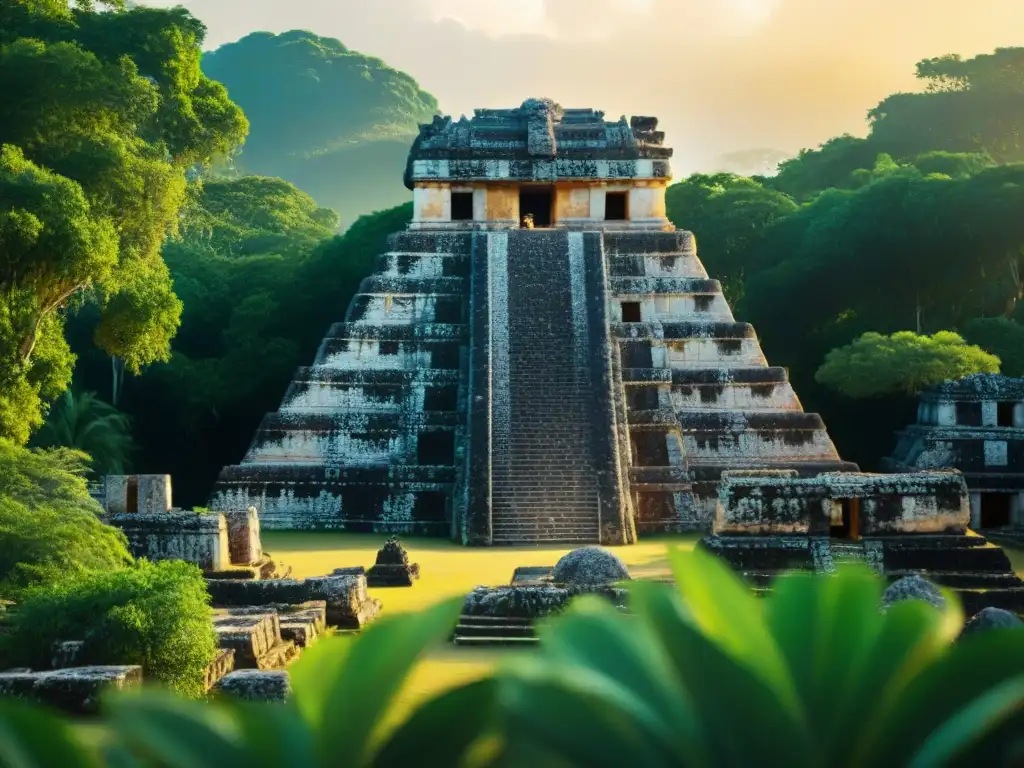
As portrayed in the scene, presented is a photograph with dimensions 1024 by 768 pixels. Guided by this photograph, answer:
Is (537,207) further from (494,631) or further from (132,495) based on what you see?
(494,631)

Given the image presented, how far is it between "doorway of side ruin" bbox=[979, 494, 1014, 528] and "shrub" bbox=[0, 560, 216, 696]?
16370 mm

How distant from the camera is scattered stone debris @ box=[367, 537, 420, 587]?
642 inches

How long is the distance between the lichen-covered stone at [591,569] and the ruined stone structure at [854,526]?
1.59m

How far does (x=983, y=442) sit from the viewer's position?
23.5 metres

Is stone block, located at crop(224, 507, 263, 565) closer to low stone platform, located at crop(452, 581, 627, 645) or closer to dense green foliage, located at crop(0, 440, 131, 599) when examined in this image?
dense green foliage, located at crop(0, 440, 131, 599)

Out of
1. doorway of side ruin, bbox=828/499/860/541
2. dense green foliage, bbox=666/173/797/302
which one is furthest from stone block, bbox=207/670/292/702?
dense green foliage, bbox=666/173/797/302

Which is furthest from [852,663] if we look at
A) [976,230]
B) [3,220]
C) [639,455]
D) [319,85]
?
[319,85]

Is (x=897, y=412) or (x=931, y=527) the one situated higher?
(x=897, y=412)

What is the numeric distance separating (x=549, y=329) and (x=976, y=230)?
41.7 feet

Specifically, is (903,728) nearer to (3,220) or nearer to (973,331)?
(3,220)

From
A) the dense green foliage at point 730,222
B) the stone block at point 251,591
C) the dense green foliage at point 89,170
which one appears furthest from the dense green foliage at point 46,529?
the dense green foliage at point 730,222

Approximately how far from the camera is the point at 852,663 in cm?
429

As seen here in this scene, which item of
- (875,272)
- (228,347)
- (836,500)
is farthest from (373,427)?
(875,272)

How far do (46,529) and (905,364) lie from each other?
17962 mm
